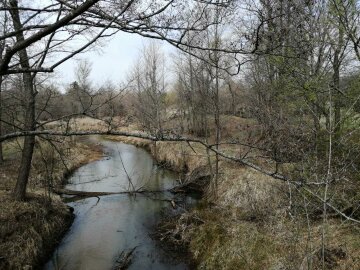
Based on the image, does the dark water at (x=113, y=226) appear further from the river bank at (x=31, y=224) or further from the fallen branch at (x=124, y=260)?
the river bank at (x=31, y=224)

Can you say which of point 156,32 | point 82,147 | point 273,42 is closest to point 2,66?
point 156,32

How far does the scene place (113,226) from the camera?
35.8 feet

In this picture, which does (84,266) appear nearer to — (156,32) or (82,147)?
(156,32)

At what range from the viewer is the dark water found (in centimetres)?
876

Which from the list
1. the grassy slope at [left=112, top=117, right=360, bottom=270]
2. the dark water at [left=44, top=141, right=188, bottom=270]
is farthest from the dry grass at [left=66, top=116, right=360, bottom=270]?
the dark water at [left=44, top=141, right=188, bottom=270]

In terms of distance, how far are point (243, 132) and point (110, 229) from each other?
459 inches

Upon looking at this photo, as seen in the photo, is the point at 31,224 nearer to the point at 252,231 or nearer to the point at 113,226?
the point at 113,226

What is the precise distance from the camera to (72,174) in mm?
17734

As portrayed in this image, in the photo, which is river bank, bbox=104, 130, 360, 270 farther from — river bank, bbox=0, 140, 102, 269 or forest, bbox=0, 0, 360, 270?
river bank, bbox=0, 140, 102, 269

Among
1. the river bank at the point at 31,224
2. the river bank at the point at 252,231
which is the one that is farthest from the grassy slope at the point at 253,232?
the river bank at the point at 31,224

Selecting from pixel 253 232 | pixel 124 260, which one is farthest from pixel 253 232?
pixel 124 260

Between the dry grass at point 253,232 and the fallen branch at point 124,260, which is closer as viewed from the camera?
the dry grass at point 253,232

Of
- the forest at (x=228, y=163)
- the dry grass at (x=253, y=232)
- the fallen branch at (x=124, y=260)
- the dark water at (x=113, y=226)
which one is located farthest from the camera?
the dark water at (x=113, y=226)

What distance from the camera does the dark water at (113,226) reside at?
8759 millimetres
